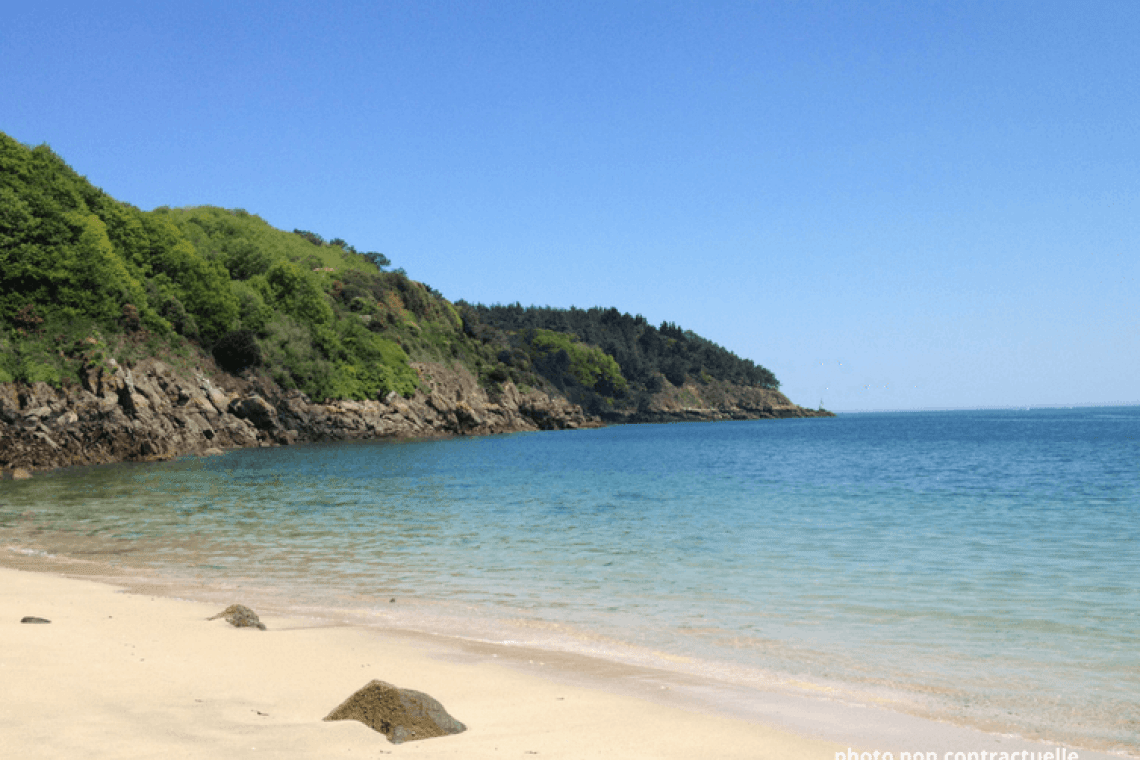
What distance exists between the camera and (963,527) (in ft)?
Answer: 68.4

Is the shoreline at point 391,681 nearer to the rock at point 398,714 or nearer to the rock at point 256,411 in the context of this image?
the rock at point 398,714

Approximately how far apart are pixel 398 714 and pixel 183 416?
60266 mm

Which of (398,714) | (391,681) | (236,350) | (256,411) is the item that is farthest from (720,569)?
(236,350)

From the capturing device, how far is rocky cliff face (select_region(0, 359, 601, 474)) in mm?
43656

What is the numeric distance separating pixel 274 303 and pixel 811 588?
284ft

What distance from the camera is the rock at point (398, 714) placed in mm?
5559

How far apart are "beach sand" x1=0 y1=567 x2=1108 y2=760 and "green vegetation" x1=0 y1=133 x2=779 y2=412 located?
47.2m

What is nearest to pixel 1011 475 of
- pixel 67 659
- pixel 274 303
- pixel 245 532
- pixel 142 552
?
pixel 245 532

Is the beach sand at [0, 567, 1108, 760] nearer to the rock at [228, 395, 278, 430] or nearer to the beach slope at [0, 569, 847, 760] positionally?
the beach slope at [0, 569, 847, 760]

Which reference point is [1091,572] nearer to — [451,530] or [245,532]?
[451,530]

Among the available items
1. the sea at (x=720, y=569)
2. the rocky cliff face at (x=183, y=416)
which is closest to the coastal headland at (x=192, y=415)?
the rocky cliff face at (x=183, y=416)

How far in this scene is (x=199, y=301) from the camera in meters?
74.0

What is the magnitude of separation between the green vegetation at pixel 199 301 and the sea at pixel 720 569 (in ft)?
75.1

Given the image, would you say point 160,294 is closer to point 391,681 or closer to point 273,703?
point 391,681
